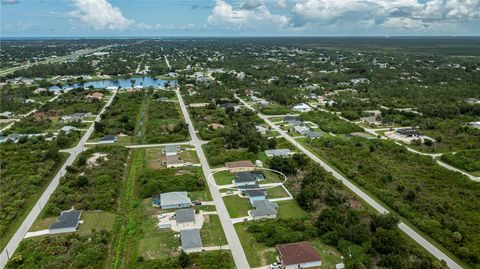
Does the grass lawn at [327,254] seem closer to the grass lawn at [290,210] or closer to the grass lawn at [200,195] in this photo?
the grass lawn at [290,210]

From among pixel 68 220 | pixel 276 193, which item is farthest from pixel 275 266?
pixel 68 220

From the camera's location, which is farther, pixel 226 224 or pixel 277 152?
pixel 277 152

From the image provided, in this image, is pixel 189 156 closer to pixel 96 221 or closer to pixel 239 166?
pixel 239 166

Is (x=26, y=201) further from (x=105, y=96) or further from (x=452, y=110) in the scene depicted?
(x=452, y=110)

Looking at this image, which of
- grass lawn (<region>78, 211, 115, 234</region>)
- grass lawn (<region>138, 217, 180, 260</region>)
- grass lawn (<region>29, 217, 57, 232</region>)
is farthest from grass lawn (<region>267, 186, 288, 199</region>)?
grass lawn (<region>29, 217, 57, 232</region>)

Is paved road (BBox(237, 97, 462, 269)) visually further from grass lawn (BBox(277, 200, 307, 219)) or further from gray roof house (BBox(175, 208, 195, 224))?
gray roof house (BBox(175, 208, 195, 224))

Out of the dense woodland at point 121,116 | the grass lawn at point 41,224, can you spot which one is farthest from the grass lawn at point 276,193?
the dense woodland at point 121,116
